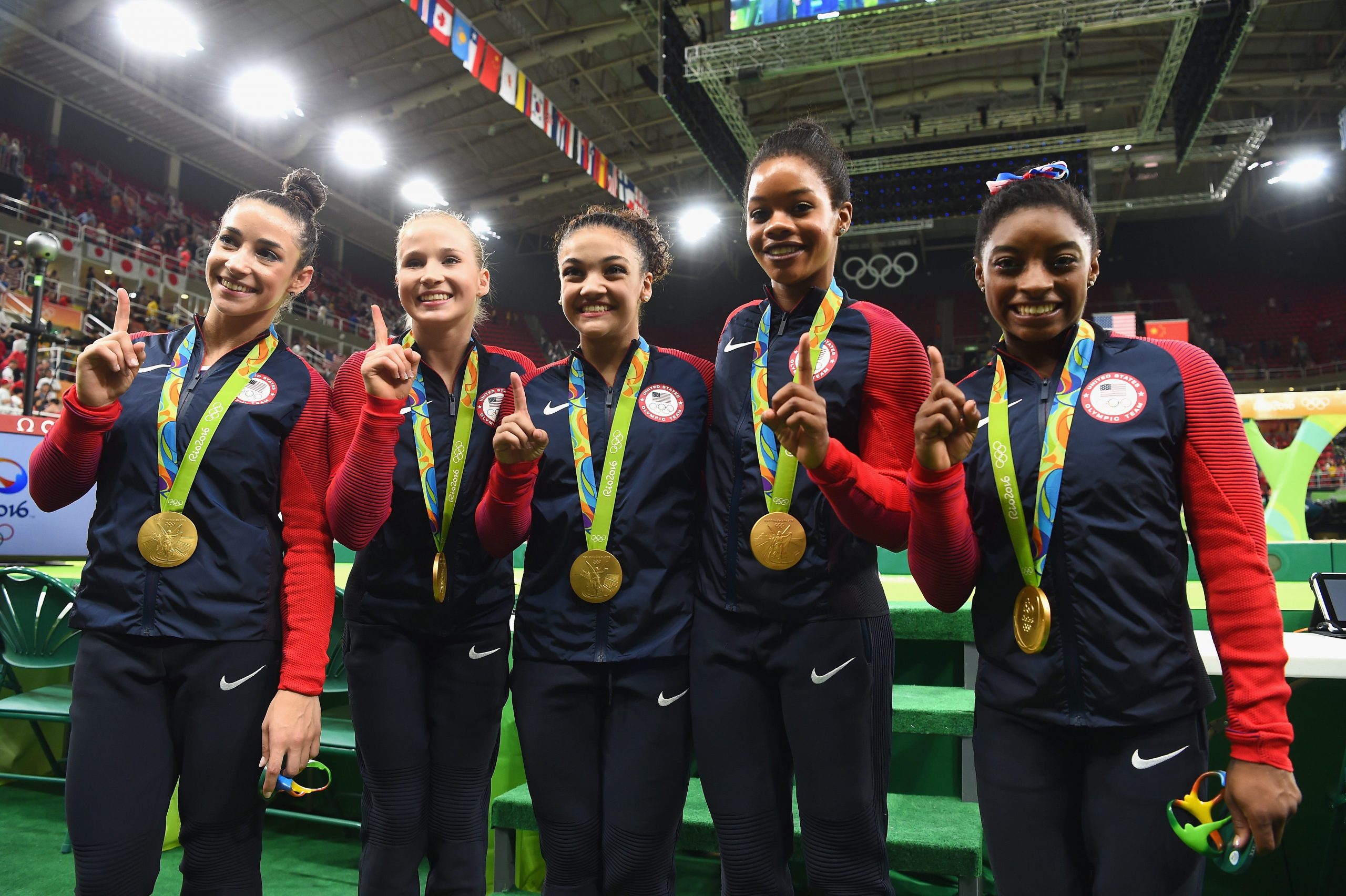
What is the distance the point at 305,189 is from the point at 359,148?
48.8 feet

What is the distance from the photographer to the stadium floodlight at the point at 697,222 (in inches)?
677

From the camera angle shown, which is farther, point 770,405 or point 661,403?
point 661,403

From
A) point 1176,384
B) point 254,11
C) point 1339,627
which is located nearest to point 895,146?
point 254,11

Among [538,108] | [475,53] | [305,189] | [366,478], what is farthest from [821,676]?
[538,108]

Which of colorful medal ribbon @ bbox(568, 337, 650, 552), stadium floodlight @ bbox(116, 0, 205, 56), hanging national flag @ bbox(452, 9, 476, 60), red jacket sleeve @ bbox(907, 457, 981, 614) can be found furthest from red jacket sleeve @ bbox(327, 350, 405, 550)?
stadium floodlight @ bbox(116, 0, 205, 56)

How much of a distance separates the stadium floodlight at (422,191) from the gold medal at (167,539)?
16547 mm

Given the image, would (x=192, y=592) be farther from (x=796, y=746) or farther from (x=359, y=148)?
(x=359, y=148)

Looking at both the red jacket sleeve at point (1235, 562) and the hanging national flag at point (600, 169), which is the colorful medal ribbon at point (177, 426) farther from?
A: the hanging national flag at point (600, 169)

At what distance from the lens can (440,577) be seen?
73.0 inches

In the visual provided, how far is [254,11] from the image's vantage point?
12.7 meters

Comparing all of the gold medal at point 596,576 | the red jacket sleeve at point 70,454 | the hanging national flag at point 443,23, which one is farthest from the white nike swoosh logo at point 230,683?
the hanging national flag at point 443,23

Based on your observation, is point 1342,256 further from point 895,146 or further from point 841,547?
point 841,547

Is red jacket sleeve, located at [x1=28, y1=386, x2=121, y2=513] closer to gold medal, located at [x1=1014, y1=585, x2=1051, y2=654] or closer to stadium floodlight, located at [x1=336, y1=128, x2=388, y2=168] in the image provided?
gold medal, located at [x1=1014, y1=585, x2=1051, y2=654]

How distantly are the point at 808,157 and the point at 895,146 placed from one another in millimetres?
13482
